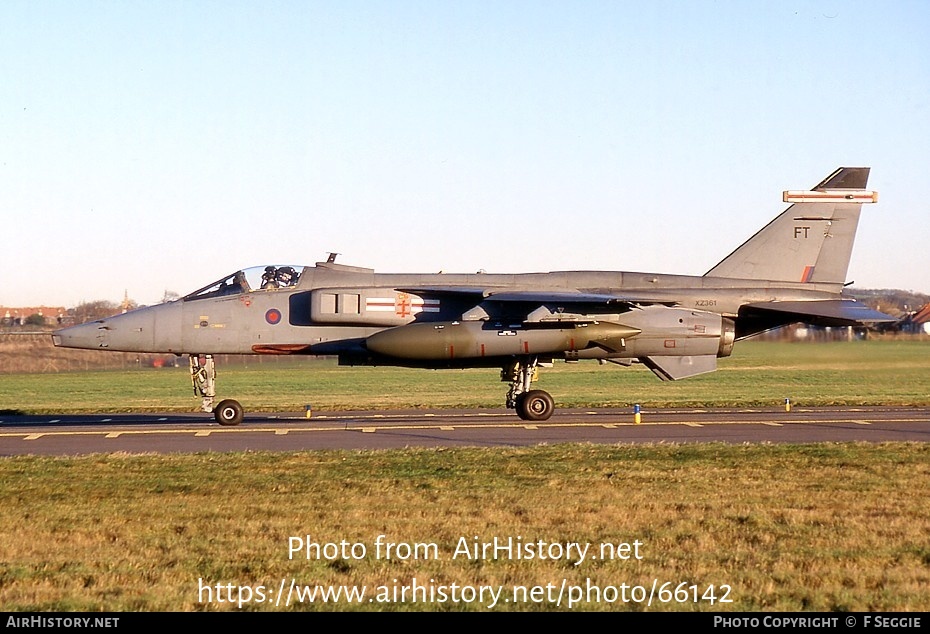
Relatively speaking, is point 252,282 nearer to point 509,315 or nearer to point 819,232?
point 509,315

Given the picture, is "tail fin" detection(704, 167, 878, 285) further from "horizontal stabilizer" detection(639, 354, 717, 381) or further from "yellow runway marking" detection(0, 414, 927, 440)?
"yellow runway marking" detection(0, 414, 927, 440)

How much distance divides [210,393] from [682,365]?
918 centimetres

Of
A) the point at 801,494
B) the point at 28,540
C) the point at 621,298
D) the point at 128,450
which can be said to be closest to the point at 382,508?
the point at 28,540

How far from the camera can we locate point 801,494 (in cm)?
1041

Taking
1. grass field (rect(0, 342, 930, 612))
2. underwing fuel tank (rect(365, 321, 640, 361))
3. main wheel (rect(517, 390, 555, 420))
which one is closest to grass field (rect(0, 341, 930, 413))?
main wheel (rect(517, 390, 555, 420))

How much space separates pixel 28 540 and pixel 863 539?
6.62 metres

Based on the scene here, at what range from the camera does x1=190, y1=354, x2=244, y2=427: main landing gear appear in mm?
20469

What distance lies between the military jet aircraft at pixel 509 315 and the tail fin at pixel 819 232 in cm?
A: 2

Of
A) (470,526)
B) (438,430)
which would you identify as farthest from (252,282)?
(470,526)

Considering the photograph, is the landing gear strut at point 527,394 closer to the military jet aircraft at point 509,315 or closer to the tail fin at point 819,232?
the military jet aircraft at point 509,315

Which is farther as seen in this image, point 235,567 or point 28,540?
point 28,540

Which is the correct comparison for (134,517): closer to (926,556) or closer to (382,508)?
(382,508)

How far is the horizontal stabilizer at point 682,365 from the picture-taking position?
800 inches

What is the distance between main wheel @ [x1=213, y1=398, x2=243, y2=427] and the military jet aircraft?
0.02 metres
